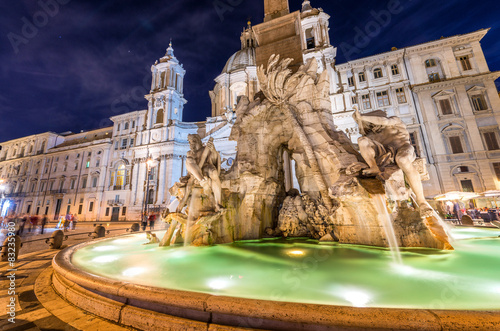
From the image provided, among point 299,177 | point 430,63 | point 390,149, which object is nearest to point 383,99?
point 430,63

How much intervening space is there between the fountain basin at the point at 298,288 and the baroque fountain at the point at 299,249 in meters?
0.01

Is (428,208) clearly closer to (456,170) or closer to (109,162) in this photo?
(456,170)

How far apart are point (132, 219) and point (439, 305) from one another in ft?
113

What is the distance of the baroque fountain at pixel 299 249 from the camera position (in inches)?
76.7

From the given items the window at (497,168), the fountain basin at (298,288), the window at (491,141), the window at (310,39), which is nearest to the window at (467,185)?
the window at (497,168)

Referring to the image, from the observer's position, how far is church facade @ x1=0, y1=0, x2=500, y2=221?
69.3 feet

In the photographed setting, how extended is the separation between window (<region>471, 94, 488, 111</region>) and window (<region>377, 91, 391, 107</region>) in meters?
7.80

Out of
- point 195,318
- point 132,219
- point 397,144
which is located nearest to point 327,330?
point 195,318

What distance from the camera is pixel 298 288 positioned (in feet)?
8.43

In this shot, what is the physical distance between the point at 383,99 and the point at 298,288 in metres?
29.5

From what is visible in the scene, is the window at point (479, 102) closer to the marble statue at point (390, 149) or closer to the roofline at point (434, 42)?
the roofline at point (434, 42)

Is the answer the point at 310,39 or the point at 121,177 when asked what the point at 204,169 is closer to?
the point at 310,39

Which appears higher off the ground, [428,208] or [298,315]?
[428,208]

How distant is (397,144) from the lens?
4.80m
